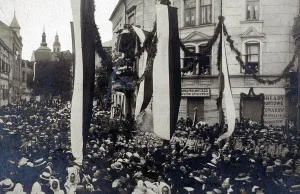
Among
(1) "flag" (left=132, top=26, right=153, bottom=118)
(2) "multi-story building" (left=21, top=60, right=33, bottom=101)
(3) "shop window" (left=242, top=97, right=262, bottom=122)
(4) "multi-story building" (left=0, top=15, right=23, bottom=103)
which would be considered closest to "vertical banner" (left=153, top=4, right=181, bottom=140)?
(1) "flag" (left=132, top=26, right=153, bottom=118)

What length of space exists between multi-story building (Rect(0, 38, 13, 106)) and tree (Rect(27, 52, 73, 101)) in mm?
365

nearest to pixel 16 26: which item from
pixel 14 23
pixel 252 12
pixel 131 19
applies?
pixel 14 23

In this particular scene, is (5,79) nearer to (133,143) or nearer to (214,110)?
(133,143)

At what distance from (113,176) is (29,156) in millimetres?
1339

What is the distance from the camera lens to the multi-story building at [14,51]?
18.4 feet

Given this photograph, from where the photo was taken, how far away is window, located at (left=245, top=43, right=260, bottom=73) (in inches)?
224

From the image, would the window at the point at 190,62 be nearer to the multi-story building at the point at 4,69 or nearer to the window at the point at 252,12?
the window at the point at 252,12

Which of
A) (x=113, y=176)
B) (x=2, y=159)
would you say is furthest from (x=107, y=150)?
(x=2, y=159)

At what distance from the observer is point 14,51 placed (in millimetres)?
5828

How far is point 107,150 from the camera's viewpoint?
5.56 meters

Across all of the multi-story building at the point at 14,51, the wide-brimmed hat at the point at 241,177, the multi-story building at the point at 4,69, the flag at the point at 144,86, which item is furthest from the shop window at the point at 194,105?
the multi-story building at the point at 4,69

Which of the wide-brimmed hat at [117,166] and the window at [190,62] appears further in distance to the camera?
the window at [190,62]

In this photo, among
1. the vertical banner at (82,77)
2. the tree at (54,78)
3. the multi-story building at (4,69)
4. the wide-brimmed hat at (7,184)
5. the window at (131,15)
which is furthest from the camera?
the window at (131,15)

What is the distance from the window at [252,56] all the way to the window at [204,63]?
2.04ft
